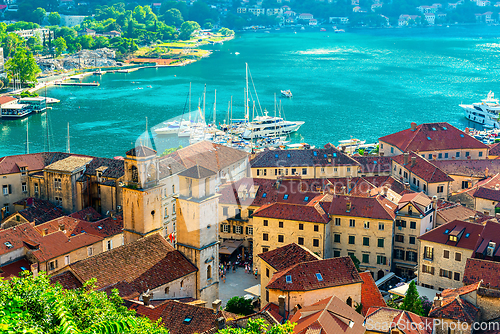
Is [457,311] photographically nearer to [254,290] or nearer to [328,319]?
[328,319]

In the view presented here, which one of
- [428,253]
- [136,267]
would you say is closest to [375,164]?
[428,253]

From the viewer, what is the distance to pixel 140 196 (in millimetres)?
41688

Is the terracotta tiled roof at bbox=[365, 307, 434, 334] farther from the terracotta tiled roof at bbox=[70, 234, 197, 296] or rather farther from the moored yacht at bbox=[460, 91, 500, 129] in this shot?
the moored yacht at bbox=[460, 91, 500, 129]

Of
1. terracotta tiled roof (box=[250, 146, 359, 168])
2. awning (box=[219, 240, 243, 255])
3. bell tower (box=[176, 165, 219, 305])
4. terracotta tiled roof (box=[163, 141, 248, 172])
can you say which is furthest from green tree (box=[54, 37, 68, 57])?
bell tower (box=[176, 165, 219, 305])

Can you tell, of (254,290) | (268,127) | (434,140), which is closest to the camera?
(254,290)

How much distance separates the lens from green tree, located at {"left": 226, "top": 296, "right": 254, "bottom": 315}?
127 feet

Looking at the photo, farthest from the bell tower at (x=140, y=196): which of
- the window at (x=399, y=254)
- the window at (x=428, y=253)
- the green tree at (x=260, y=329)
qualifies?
the green tree at (x=260, y=329)

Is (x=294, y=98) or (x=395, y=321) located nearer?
(x=395, y=321)

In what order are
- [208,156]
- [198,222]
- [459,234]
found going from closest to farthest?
[198,222], [459,234], [208,156]

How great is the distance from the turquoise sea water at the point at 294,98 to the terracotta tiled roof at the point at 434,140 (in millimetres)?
30419

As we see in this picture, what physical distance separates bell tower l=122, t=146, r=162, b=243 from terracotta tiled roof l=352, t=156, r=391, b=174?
31.3 m

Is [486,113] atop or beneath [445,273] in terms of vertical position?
atop

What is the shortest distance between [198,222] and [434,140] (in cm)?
4303

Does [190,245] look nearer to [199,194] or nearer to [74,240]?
[199,194]
